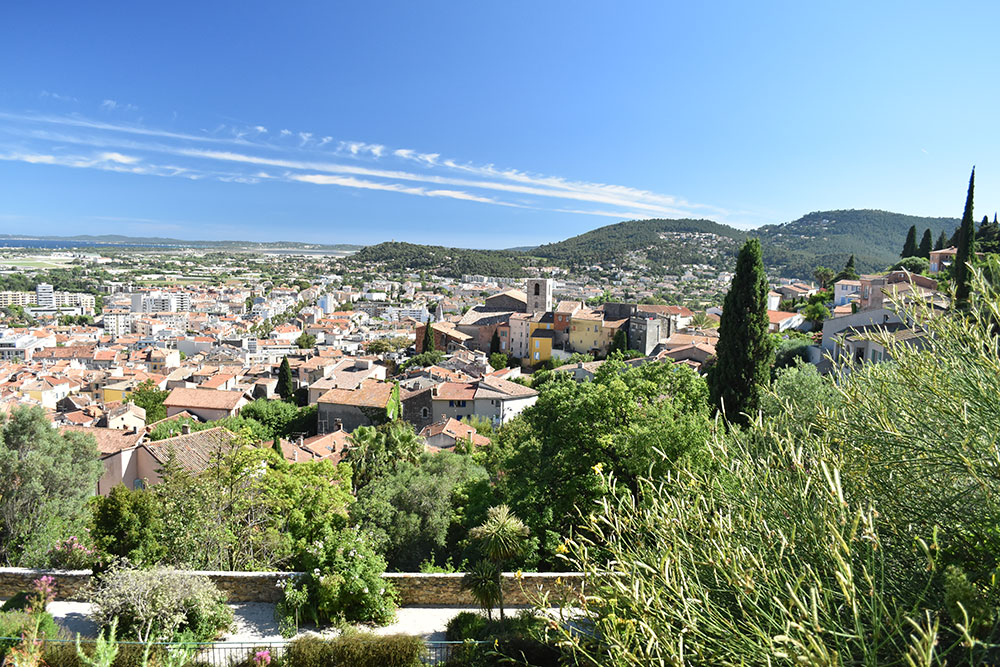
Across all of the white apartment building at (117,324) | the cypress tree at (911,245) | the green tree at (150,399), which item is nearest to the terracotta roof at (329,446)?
the green tree at (150,399)

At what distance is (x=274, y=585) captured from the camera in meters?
9.09

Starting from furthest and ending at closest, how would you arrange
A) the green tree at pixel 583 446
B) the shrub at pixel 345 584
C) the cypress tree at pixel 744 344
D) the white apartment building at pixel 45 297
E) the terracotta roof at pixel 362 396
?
1. the white apartment building at pixel 45 297
2. the terracotta roof at pixel 362 396
3. the cypress tree at pixel 744 344
4. the green tree at pixel 583 446
5. the shrub at pixel 345 584

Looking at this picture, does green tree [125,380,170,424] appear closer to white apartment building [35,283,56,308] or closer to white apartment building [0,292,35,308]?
white apartment building [35,283,56,308]

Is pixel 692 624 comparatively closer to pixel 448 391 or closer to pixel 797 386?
pixel 797 386

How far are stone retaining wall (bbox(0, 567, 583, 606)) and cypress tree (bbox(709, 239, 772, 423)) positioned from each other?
11185 mm

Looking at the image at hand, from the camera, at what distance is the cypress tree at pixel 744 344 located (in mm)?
18266

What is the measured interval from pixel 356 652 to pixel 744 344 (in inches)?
592

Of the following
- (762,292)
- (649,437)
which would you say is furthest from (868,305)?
(649,437)

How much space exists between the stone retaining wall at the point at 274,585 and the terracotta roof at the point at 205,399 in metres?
30.4

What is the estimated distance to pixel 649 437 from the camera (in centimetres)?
1008

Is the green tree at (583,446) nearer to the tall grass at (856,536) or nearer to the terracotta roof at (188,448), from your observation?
the tall grass at (856,536)

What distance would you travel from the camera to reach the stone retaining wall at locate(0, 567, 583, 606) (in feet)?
29.5

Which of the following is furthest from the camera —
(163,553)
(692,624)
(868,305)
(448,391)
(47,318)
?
(47,318)

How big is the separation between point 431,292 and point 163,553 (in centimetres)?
15405
